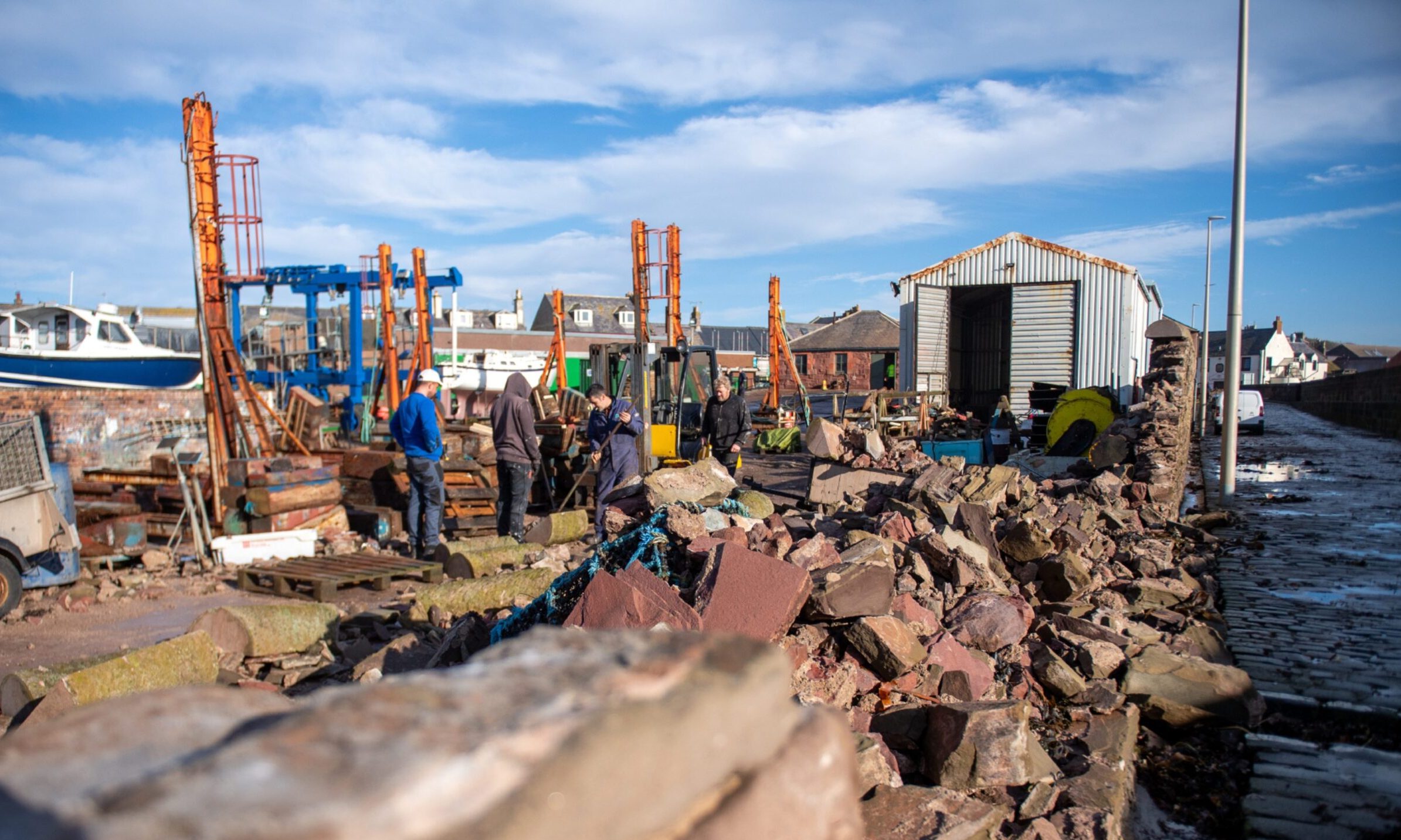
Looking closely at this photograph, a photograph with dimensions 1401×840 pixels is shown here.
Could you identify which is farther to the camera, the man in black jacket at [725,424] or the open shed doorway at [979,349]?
the open shed doorway at [979,349]

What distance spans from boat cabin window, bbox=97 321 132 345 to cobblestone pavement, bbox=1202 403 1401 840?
73.5 ft

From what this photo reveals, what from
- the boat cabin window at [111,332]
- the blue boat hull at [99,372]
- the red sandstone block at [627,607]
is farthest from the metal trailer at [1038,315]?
the boat cabin window at [111,332]

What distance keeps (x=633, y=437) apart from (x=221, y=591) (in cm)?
426

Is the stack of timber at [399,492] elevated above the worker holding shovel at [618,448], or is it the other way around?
the worker holding shovel at [618,448]

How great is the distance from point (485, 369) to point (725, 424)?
18513mm

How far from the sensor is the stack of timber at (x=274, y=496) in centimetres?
941

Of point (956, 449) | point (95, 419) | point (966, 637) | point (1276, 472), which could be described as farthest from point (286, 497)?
point (1276, 472)

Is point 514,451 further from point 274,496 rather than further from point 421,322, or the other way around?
point 421,322

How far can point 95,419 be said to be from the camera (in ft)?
48.0

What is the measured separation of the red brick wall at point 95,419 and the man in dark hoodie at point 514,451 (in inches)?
267

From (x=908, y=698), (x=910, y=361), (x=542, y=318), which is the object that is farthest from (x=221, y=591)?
(x=542, y=318)

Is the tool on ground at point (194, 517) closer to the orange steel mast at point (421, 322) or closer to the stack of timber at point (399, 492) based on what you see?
the stack of timber at point (399, 492)

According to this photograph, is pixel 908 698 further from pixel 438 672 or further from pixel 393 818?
pixel 393 818

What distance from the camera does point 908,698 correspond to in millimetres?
4164
